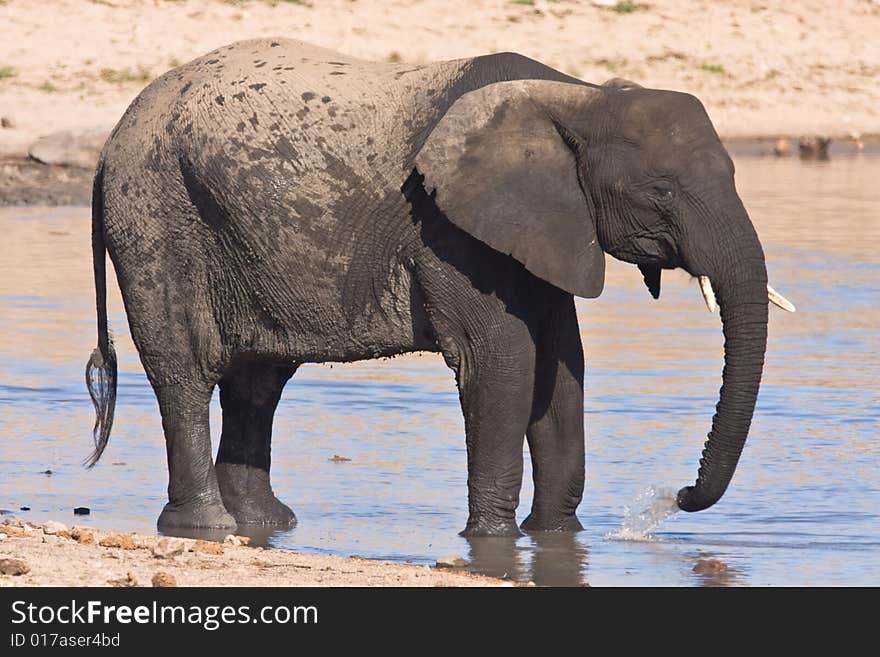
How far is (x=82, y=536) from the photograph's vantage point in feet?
25.3

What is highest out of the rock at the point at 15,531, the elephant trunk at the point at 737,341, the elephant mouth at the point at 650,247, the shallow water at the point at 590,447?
the elephant mouth at the point at 650,247

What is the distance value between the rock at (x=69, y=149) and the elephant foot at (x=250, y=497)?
1480 centimetres

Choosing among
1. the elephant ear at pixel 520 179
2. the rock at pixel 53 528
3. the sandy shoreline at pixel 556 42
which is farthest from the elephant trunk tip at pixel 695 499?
the sandy shoreline at pixel 556 42

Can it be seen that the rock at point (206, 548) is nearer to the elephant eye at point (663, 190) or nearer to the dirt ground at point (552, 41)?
the elephant eye at point (663, 190)

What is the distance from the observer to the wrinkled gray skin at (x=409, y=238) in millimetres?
Answer: 7961

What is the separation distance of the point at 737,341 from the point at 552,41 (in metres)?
25.7

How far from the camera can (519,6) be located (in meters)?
34.5

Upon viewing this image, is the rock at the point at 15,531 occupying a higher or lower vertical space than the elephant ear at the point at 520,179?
lower

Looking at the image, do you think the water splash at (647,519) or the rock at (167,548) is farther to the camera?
the water splash at (647,519)

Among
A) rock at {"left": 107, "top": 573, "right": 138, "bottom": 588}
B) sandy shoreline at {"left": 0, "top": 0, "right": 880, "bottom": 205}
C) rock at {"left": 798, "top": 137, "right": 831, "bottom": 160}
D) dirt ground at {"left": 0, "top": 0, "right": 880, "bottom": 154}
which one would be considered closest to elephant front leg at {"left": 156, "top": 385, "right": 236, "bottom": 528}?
rock at {"left": 107, "top": 573, "right": 138, "bottom": 588}

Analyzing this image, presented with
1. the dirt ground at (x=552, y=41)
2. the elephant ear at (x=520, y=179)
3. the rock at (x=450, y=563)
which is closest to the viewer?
the rock at (x=450, y=563)

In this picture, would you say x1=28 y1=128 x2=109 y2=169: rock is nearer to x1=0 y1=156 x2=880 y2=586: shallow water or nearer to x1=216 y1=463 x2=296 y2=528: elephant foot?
x1=0 y1=156 x2=880 y2=586: shallow water
